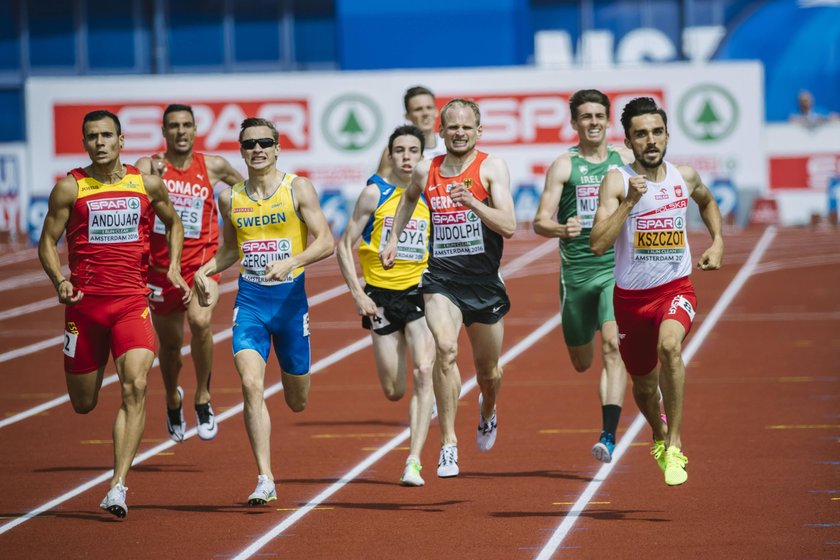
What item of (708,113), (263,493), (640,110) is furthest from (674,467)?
(708,113)

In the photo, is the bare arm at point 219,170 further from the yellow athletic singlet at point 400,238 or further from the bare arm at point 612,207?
the bare arm at point 612,207

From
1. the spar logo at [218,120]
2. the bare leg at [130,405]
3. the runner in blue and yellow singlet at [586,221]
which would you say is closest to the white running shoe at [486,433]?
the runner in blue and yellow singlet at [586,221]

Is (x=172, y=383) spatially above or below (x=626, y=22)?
below

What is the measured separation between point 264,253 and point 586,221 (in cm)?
217

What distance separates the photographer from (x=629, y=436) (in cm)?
1117

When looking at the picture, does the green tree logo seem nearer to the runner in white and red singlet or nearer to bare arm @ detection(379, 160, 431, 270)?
bare arm @ detection(379, 160, 431, 270)

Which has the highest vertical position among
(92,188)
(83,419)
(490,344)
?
(92,188)

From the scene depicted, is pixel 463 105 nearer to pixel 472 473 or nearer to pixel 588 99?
pixel 588 99

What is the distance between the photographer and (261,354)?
9.07 m

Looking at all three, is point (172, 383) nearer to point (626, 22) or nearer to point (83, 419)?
point (83, 419)

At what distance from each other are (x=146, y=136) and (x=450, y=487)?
22517mm

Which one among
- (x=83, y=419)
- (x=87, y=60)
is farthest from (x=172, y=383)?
(x=87, y=60)

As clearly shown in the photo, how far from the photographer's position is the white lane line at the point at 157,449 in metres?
8.73

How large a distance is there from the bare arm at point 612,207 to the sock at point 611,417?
5.00 feet
